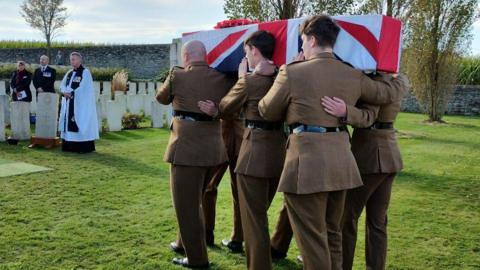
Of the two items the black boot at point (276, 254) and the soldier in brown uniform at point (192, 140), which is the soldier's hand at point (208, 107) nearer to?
the soldier in brown uniform at point (192, 140)

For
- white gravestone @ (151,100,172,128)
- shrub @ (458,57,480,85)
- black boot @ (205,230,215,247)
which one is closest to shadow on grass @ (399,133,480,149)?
white gravestone @ (151,100,172,128)

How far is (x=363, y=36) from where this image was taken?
11.3 ft

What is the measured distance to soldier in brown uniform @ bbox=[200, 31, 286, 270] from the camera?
3.57 m

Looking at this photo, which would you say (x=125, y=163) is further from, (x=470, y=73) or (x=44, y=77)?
(x=470, y=73)

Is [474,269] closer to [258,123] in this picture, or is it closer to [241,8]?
[258,123]

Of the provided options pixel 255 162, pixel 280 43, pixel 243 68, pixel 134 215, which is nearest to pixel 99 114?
pixel 134 215

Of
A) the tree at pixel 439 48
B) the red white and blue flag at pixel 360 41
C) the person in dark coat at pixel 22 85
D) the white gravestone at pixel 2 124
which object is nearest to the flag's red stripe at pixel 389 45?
the red white and blue flag at pixel 360 41

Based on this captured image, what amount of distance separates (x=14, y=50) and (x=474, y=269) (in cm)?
3529

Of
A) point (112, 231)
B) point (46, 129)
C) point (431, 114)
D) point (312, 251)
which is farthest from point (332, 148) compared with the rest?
point (431, 114)

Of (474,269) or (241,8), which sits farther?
(241,8)

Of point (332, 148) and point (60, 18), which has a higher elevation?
point (60, 18)

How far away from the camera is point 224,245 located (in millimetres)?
4684

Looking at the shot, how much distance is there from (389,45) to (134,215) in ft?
10.9

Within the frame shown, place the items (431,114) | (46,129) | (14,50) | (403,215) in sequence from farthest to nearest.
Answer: (14,50) → (431,114) → (46,129) → (403,215)
